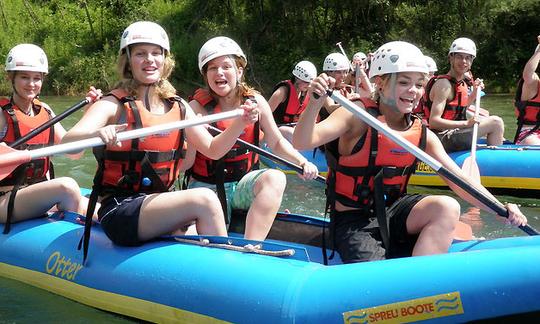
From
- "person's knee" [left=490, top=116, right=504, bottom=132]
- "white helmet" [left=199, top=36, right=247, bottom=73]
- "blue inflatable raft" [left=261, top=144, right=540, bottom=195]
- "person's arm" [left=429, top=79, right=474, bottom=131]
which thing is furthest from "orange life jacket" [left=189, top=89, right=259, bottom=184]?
"person's knee" [left=490, top=116, right=504, bottom=132]

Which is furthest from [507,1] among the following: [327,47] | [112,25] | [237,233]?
[237,233]

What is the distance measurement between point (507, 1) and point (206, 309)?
21.1 m

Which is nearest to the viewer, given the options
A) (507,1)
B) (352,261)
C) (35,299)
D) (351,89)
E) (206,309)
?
(206,309)

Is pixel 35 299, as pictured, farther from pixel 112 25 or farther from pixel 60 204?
pixel 112 25

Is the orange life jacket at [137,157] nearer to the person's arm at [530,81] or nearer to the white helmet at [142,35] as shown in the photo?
the white helmet at [142,35]

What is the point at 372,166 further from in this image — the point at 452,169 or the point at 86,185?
the point at 86,185

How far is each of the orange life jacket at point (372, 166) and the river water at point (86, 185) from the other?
544 millimetres

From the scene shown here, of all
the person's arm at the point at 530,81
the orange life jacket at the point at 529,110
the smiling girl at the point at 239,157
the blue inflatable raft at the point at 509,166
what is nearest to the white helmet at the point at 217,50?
the smiling girl at the point at 239,157

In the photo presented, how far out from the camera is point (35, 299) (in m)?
4.56

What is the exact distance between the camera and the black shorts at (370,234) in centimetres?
380

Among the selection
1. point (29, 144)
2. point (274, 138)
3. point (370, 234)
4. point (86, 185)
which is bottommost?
point (86, 185)

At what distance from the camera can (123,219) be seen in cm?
397

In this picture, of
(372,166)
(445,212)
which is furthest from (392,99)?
(445,212)

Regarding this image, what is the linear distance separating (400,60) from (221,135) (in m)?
1.04
